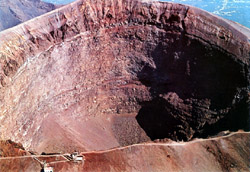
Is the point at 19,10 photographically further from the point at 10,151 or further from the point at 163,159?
the point at 163,159

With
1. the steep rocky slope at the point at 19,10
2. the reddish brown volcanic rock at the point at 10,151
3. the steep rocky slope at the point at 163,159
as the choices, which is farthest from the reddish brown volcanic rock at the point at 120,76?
the steep rocky slope at the point at 19,10

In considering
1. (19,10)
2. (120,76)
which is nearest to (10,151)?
(120,76)

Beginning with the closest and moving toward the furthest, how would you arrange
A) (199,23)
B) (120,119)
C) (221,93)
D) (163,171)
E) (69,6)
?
(163,171) → (221,93) → (199,23) → (69,6) → (120,119)

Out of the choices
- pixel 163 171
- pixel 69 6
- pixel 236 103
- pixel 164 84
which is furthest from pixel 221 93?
pixel 69 6

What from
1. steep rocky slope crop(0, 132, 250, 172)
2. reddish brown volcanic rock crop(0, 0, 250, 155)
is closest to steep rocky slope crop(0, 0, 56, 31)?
reddish brown volcanic rock crop(0, 0, 250, 155)

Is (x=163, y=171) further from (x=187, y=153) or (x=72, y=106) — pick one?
(x=72, y=106)

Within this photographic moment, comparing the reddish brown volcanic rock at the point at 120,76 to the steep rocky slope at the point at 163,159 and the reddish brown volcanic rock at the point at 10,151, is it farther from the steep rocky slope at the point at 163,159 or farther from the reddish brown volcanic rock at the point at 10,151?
the steep rocky slope at the point at 163,159
